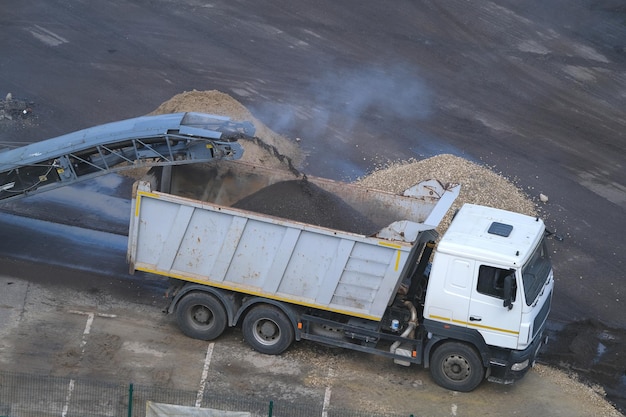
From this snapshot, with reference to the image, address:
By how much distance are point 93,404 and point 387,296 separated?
492 cm

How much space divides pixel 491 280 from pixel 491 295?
0.78 feet

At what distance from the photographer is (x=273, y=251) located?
15711mm

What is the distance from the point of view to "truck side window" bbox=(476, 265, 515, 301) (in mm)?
14758

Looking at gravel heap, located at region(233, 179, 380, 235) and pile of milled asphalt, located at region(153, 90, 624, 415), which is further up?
gravel heap, located at region(233, 179, 380, 235)

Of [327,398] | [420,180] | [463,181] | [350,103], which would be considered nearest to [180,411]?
[327,398]

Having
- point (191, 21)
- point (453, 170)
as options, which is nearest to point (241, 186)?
point (453, 170)

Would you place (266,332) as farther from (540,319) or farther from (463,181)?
(463,181)

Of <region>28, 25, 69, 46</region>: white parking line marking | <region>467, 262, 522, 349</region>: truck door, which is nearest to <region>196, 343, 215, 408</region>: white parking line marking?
<region>467, 262, 522, 349</region>: truck door

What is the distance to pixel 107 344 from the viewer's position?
1658 cm

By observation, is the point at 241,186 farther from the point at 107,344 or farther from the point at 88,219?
the point at 88,219

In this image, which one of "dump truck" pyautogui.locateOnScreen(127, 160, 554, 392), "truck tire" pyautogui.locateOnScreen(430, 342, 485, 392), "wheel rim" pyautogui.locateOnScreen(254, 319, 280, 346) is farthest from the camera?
"wheel rim" pyautogui.locateOnScreen(254, 319, 280, 346)

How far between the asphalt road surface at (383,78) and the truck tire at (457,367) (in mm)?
5637

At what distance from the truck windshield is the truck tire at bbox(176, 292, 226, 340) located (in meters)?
5.13

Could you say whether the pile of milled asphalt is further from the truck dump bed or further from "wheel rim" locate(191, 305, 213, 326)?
"wheel rim" locate(191, 305, 213, 326)
